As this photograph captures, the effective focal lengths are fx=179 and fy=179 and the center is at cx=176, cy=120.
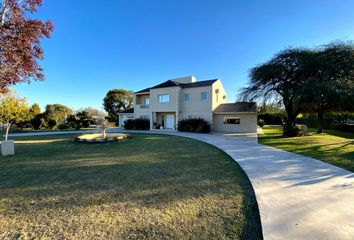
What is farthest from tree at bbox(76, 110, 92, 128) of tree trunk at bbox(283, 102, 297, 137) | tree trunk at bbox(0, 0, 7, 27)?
tree trunk at bbox(283, 102, 297, 137)

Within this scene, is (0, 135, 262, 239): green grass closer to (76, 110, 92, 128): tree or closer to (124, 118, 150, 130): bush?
(124, 118, 150, 130): bush

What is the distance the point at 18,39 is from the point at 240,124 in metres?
22.9

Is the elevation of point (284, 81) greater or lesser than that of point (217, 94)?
greater

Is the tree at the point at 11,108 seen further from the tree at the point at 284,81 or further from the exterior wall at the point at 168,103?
the tree at the point at 284,81

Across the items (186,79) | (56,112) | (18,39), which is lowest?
(56,112)

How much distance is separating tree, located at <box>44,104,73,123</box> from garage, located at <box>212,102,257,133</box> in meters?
27.3

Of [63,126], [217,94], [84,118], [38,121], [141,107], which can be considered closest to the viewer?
[217,94]

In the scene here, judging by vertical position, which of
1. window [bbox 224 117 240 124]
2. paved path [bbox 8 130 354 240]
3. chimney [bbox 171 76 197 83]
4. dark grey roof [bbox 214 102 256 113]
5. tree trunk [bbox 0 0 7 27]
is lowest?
paved path [bbox 8 130 354 240]

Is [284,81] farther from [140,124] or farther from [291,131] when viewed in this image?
[140,124]

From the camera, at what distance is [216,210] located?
3.87 m

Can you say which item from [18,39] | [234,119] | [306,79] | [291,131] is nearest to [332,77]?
[306,79]

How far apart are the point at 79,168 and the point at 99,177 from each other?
1.78m

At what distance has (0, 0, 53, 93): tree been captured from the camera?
14.5 feet

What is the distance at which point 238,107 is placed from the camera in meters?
23.8
